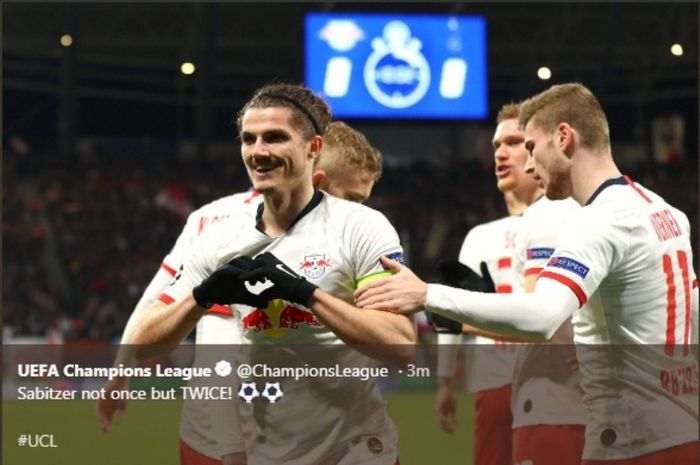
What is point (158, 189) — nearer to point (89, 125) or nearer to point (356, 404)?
point (89, 125)

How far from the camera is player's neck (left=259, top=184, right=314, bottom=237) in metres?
3.65

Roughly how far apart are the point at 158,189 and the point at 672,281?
2128 centimetres

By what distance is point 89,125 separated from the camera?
2470cm

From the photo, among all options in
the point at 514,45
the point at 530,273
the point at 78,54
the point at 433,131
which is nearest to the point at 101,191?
the point at 78,54

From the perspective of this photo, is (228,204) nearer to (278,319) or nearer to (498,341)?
(278,319)

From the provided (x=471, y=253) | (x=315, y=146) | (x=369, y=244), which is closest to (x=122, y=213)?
(x=471, y=253)

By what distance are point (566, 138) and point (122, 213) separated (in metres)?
20.9

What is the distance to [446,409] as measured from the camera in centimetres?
585

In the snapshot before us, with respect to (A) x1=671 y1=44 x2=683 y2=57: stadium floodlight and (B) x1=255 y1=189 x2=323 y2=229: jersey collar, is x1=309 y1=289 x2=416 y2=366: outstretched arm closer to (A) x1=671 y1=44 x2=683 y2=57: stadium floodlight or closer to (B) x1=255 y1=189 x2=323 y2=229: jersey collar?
(B) x1=255 y1=189 x2=323 y2=229: jersey collar

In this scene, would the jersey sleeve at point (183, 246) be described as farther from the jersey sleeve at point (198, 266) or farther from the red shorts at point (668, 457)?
the red shorts at point (668, 457)

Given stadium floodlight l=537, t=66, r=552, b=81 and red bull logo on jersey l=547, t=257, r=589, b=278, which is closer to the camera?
red bull logo on jersey l=547, t=257, r=589, b=278

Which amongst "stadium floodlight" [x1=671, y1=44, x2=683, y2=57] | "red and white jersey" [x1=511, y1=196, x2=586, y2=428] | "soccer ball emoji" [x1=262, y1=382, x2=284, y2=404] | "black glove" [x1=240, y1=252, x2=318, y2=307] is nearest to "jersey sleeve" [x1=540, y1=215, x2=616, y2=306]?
"black glove" [x1=240, y1=252, x2=318, y2=307]

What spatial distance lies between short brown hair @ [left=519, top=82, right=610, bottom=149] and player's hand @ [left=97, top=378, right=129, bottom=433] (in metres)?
1.82

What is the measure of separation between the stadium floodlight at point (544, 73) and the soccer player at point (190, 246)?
19.1 metres
